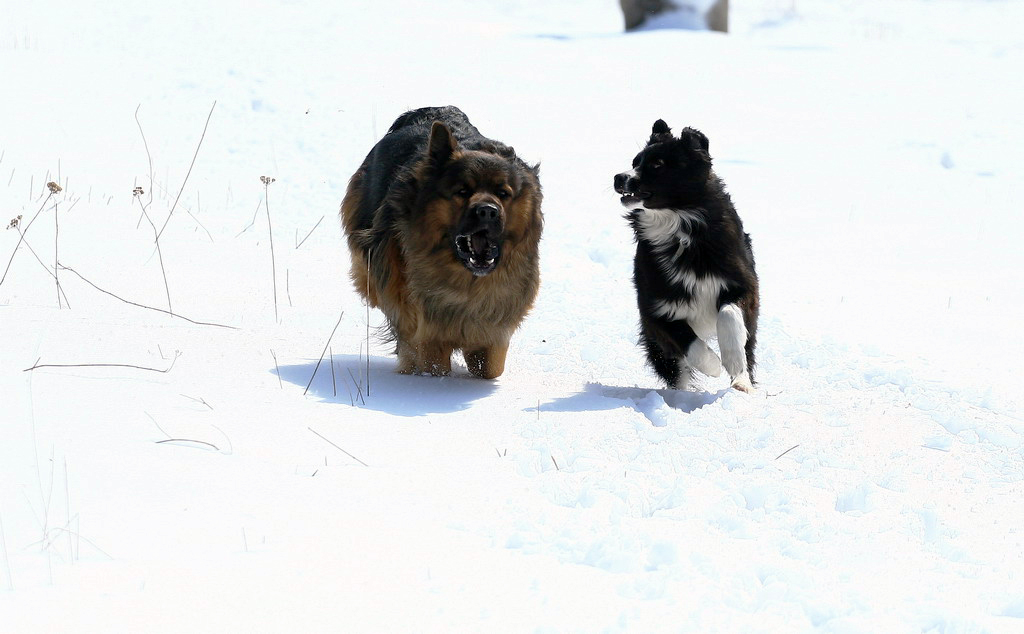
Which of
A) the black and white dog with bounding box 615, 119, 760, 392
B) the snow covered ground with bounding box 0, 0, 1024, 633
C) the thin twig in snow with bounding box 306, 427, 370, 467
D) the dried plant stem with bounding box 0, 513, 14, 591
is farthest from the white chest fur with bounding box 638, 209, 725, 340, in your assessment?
the dried plant stem with bounding box 0, 513, 14, 591

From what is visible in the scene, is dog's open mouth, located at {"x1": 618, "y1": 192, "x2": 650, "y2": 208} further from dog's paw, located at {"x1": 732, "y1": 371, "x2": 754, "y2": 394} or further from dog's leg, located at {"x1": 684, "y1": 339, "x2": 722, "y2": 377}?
dog's paw, located at {"x1": 732, "y1": 371, "x2": 754, "y2": 394}

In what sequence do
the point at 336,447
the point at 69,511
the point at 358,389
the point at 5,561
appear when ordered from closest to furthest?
the point at 5,561 < the point at 69,511 < the point at 336,447 < the point at 358,389

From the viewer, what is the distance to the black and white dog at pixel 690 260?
5.32m

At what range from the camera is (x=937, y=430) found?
15.1ft

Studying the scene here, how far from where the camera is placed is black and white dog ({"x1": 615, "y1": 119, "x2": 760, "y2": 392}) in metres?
5.32

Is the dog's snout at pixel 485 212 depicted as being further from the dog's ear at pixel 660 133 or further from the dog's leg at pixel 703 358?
the dog's leg at pixel 703 358

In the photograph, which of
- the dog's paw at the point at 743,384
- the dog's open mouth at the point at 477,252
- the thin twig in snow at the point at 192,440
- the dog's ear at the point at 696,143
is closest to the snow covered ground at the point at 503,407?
the thin twig in snow at the point at 192,440

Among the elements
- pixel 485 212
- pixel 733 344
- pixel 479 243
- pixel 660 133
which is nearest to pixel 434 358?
pixel 479 243

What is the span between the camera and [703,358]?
5352 mm

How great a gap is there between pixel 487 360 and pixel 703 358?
3.74ft

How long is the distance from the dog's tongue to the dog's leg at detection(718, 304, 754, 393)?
4.14 ft

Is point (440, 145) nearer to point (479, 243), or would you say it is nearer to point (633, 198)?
point (479, 243)

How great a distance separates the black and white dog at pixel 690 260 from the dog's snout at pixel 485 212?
884 millimetres

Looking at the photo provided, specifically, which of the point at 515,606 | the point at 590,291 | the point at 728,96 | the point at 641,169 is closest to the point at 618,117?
the point at 728,96
